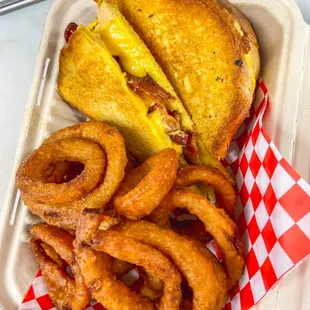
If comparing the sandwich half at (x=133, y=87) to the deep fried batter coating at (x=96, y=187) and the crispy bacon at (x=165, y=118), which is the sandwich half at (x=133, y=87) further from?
the deep fried batter coating at (x=96, y=187)

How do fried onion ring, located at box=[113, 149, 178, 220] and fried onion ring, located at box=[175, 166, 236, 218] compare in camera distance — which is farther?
fried onion ring, located at box=[175, 166, 236, 218]

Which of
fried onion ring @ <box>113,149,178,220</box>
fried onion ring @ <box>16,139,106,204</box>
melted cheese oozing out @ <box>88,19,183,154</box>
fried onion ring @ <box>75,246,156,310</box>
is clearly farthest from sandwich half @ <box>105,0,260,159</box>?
fried onion ring @ <box>75,246,156,310</box>

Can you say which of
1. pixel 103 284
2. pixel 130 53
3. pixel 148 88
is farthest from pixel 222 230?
pixel 130 53

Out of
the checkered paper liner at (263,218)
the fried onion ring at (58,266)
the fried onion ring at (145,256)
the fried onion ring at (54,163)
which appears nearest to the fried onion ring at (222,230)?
the checkered paper liner at (263,218)

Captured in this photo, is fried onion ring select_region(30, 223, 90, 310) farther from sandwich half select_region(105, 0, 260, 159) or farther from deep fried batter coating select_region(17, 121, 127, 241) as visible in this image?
sandwich half select_region(105, 0, 260, 159)

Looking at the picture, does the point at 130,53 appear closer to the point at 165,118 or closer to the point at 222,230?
the point at 165,118

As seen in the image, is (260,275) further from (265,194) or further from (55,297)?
(55,297)

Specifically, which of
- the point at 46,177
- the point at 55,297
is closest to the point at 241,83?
the point at 46,177
